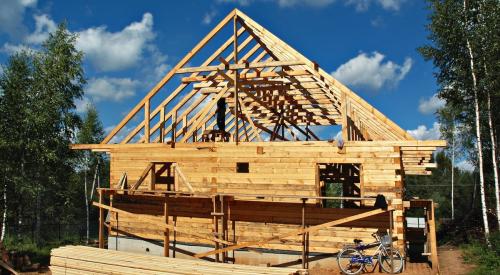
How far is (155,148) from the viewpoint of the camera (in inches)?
645

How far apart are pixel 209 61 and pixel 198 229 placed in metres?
6.42

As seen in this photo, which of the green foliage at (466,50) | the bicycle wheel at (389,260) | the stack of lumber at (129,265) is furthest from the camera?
the green foliage at (466,50)

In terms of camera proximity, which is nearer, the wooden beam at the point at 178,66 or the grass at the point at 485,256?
the grass at the point at 485,256

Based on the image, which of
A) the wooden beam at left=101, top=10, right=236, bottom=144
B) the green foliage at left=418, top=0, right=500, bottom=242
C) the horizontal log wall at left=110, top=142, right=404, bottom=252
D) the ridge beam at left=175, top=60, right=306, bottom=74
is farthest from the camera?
the green foliage at left=418, top=0, right=500, bottom=242

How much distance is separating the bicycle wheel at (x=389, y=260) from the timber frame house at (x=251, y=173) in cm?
45

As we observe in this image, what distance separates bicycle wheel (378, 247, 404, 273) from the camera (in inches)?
481

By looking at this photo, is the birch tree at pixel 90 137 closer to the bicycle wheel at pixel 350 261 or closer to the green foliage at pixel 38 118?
the green foliage at pixel 38 118

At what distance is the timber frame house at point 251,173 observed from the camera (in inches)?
512

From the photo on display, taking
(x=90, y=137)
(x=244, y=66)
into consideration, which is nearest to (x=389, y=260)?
(x=244, y=66)

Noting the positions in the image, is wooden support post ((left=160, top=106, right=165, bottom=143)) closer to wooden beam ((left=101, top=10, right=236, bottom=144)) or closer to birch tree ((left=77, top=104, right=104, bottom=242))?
wooden beam ((left=101, top=10, right=236, bottom=144))

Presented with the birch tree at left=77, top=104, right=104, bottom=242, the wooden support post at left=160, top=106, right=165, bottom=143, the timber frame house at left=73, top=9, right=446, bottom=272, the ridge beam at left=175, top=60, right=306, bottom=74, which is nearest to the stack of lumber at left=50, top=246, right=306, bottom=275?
the timber frame house at left=73, top=9, right=446, bottom=272

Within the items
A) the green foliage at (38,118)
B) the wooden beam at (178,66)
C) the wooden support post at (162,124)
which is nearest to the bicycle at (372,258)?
the wooden support post at (162,124)

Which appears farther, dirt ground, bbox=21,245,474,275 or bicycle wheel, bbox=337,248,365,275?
dirt ground, bbox=21,245,474,275

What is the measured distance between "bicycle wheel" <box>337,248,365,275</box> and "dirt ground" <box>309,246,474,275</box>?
0.39m
